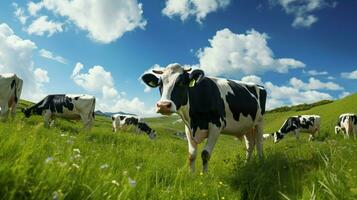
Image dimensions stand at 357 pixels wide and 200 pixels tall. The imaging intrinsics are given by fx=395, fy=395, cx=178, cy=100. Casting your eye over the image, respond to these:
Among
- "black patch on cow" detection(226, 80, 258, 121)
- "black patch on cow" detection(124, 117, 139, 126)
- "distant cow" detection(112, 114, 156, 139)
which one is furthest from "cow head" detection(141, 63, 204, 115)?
"black patch on cow" detection(124, 117, 139, 126)

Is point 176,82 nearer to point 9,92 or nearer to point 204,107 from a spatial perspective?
point 204,107

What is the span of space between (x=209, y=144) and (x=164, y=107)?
4.75 feet

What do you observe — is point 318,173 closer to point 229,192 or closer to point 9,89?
point 229,192

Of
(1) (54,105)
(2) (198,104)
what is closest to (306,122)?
(1) (54,105)

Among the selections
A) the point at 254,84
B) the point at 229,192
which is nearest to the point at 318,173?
the point at 229,192

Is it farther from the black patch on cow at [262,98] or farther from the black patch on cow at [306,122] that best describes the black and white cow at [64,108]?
the black patch on cow at [306,122]

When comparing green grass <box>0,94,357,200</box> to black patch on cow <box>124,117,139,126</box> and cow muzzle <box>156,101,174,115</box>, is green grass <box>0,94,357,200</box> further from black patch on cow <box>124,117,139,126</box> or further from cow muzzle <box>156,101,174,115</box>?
black patch on cow <box>124,117,139,126</box>

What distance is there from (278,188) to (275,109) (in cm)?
9598

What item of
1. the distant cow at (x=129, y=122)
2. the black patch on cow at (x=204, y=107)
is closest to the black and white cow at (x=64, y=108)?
the distant cow at (x=129, y=122)

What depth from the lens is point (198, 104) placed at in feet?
30.6

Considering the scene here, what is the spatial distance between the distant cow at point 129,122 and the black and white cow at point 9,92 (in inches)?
826

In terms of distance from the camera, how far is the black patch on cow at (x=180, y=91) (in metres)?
8.90

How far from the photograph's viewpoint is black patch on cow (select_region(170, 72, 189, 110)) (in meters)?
8.90

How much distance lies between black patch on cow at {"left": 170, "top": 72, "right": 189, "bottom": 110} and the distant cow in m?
31.8
